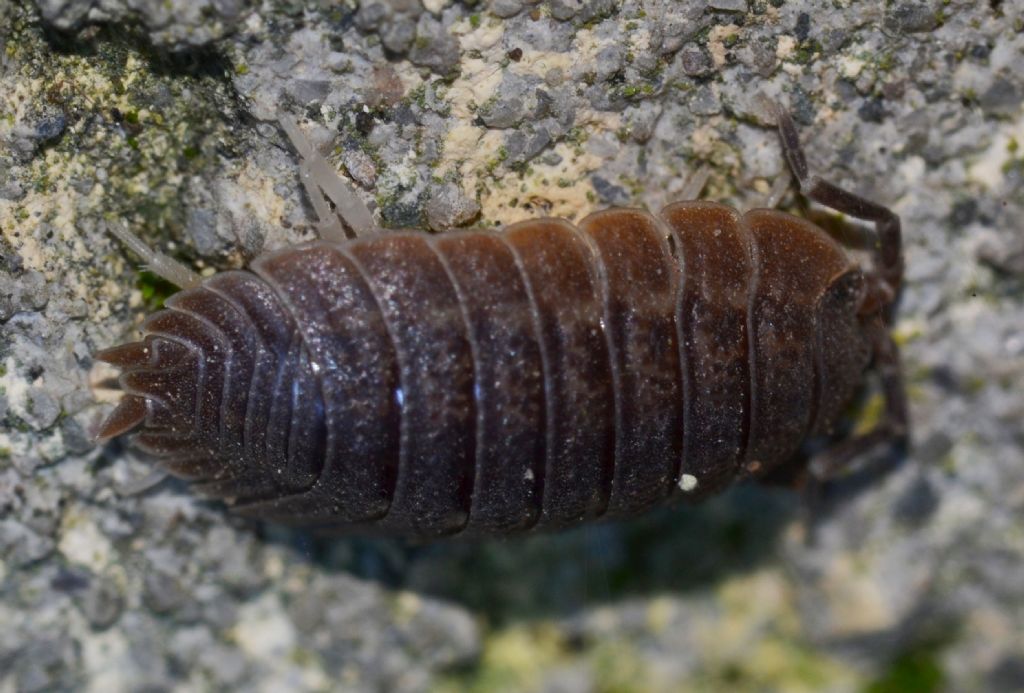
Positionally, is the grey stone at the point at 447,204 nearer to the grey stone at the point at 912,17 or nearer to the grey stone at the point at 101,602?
the grey stone at the point at 912,17

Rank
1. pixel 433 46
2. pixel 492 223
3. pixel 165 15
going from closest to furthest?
pixel 165 15
pixel 433 46
pixel 492 223

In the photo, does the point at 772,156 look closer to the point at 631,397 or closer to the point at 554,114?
the point at 554,114

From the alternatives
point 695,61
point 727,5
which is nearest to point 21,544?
point 695,61

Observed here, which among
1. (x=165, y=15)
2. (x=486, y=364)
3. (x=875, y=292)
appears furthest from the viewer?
(x=875, y=292)

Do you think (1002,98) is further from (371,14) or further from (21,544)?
(21,544)

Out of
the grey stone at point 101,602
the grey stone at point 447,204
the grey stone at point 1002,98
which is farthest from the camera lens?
the grey stone at point 101,602

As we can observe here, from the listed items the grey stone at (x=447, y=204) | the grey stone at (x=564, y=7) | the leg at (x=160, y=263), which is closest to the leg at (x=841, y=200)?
the grey stone at (x=564, y=7)

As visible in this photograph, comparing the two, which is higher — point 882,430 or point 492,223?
point 492,223
